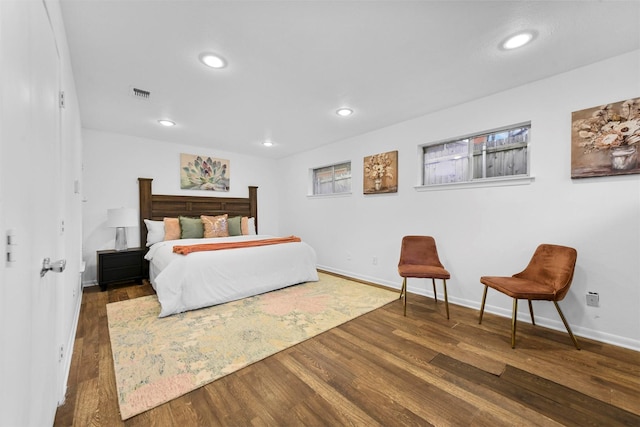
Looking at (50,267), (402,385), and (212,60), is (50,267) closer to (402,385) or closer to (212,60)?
(212,60)

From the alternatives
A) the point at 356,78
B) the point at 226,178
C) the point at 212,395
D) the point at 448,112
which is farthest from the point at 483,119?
the point at 226,178

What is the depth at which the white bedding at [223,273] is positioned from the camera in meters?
2.72

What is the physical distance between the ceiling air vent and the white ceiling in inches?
2.7

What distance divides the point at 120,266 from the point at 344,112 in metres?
3.78

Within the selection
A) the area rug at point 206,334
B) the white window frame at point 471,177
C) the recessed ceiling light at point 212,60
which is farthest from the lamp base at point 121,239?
the white window frame at point 471,177

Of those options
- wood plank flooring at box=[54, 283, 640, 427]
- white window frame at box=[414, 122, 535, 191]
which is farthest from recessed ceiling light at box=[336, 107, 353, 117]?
wood plank flooring at box=[54, 283, 640, 427]

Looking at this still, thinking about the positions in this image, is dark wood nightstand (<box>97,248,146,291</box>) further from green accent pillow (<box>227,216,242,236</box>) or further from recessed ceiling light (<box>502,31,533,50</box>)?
recessed ceiling light (<box>502,31,533,50</box>)

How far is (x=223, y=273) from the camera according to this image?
3.03m

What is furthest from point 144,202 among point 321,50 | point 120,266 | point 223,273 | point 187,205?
point 321,50

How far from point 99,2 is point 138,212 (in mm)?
3373

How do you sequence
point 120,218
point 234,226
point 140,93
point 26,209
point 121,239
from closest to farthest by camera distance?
point 26,209 → point 140,93 → point 120,218 → point 121,239 → point 234,226

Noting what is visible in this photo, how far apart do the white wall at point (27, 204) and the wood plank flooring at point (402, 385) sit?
1.97 ft

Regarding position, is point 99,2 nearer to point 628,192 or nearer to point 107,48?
point 107,48

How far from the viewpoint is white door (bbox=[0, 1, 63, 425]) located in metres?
0.67
